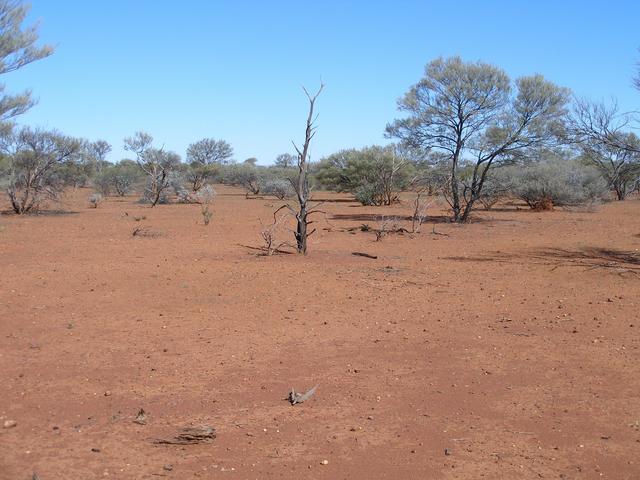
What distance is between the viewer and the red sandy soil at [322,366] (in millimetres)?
4523

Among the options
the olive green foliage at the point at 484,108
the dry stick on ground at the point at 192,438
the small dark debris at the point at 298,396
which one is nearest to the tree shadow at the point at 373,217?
the olive green foliage at the point at 484,108

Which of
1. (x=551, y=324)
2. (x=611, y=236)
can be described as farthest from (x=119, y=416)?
(x=611, y=236)

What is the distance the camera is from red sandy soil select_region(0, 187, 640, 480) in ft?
14.8

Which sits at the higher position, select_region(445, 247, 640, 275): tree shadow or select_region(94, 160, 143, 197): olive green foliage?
select_region(94, 160, 143, 197): olive green foliage

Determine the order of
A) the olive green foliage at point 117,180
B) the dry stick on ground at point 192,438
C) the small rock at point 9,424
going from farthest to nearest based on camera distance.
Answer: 1. the olive green foliage at point 117,180
2. the small rock at point 9,424
3. the dry stick on ground at point 192,438

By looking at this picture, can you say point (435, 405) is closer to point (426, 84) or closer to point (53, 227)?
point (53, 227)

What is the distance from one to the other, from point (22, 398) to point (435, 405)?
3.59 m

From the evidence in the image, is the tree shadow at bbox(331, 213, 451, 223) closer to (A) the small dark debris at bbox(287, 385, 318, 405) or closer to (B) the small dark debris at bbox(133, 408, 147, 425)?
(A) the small dark debris at bbox(287, 385, 318, 405)

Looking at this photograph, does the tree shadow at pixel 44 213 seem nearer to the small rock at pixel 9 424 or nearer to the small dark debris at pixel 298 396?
the small rock at pixel 9 424

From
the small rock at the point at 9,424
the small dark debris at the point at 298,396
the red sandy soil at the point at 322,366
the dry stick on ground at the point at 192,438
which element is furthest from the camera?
the small dark debris at the point at 298,396

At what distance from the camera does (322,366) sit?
6.46 meters

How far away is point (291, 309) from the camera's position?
8828 millimetres

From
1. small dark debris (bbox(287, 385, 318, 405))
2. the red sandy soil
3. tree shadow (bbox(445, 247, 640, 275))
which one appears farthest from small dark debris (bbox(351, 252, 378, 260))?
small dark debris (bbox(287, 385, 318, 405))

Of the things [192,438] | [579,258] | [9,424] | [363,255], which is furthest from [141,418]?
[579,258]
